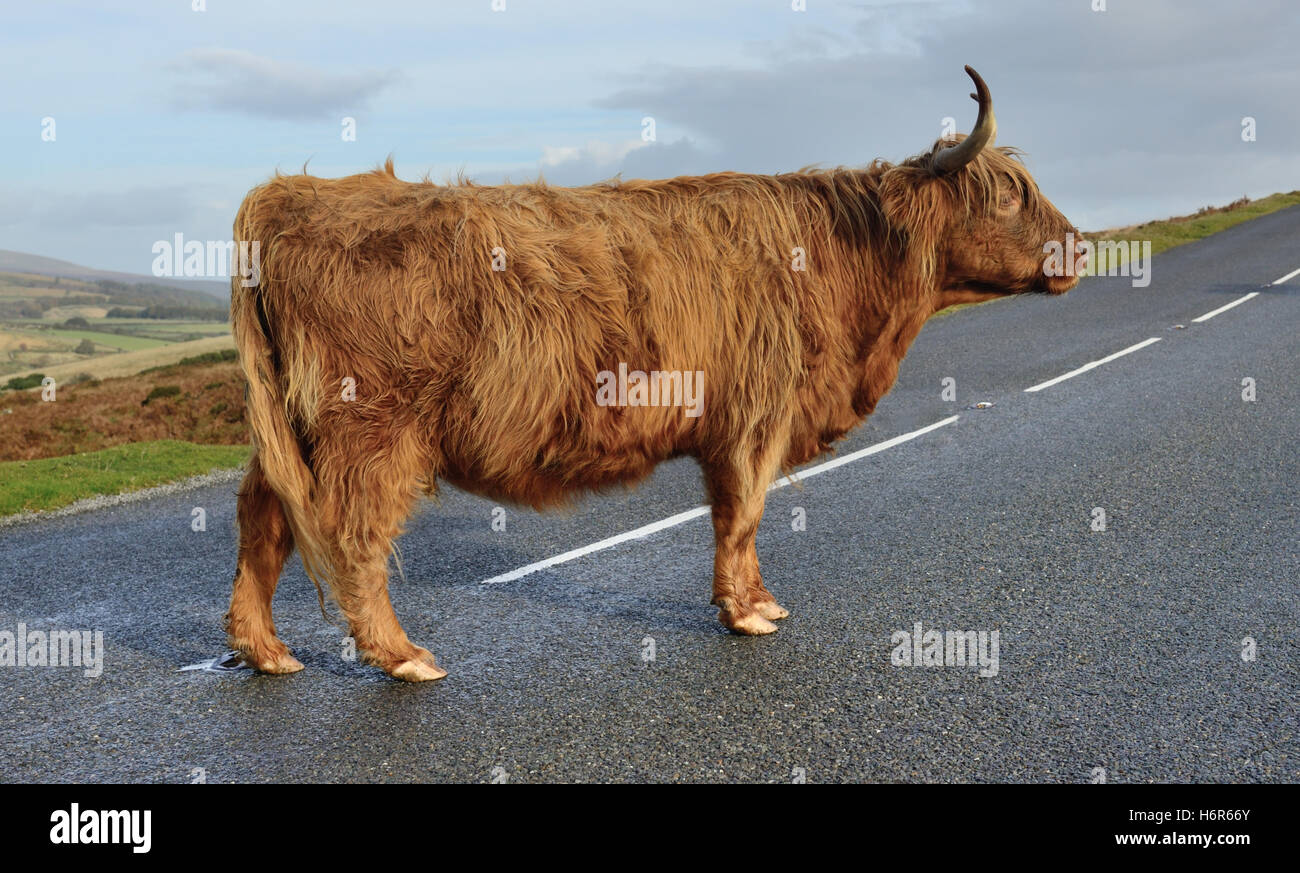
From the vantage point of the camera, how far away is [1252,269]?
1898cm

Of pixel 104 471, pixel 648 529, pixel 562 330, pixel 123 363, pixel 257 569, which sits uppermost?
pixel 562 330

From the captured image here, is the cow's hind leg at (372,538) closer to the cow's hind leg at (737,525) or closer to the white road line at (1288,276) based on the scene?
the cow's hind leg at (737,525)

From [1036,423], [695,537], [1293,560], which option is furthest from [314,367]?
[1036,423]

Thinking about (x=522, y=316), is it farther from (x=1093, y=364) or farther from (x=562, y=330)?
(x=1093, y=364)

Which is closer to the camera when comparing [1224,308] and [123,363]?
[1224,308]

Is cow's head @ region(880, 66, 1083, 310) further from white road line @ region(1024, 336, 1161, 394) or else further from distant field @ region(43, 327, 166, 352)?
distant field @ region(43, 327, 166, 352)

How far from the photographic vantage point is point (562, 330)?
370cm

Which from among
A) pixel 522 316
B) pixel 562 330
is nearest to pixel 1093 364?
pixel 562 330

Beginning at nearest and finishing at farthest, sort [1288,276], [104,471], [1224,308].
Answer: [104,471] → [1224,308] → [1288,276]

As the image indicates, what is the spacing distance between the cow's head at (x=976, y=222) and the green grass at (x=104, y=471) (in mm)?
5962

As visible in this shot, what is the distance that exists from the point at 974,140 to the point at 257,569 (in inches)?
130

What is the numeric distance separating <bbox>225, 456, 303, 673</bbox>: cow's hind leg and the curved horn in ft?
9.94
